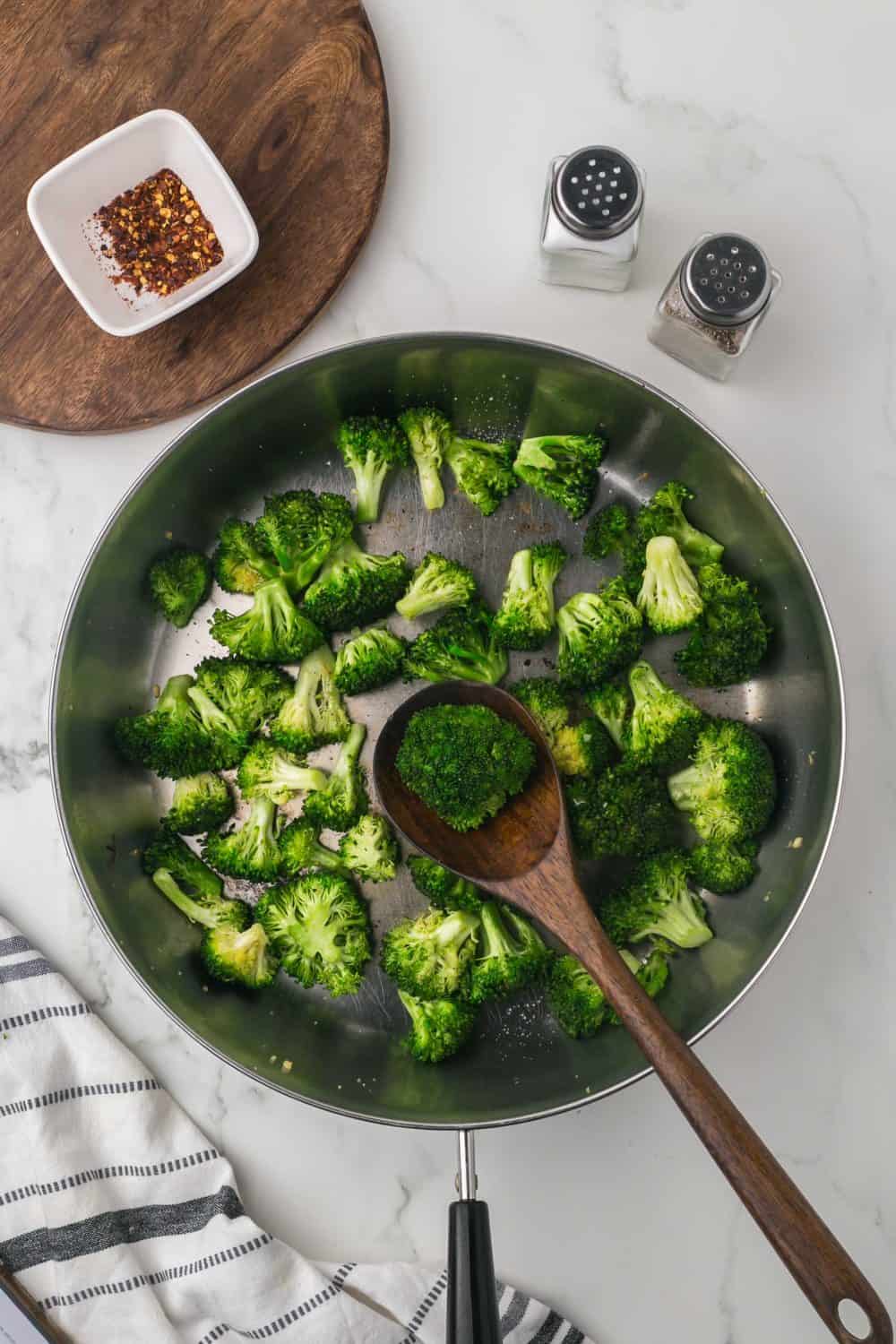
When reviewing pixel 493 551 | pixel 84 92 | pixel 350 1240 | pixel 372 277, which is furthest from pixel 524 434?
pixel 350 1240

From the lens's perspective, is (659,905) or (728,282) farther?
(659,905)

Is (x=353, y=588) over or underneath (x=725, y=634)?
underneath

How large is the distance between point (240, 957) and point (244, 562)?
808mm

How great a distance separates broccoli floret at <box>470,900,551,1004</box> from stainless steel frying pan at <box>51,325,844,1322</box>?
12cm

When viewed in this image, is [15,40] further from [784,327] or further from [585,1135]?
[585,1135]

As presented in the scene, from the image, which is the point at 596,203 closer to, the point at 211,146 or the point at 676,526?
the point at 676,526

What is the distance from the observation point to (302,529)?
89.2 inches

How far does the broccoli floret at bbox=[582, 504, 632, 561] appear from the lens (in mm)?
2299

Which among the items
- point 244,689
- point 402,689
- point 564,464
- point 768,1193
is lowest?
point 244,689

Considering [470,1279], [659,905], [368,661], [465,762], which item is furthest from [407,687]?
[470,1279]

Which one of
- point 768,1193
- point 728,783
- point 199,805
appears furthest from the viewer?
point 199,805

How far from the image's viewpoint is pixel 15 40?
2301 millimetres

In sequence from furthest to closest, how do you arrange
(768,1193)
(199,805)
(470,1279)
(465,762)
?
(199,805)
(465,762)
(470,1279)
(768,1193)

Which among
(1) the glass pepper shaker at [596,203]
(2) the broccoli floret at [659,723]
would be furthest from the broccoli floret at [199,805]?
(1) the glass pepper shaker at [596,203]
